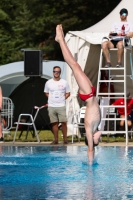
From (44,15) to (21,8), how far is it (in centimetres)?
182

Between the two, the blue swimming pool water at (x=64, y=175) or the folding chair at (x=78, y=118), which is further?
the folding chair at (x=78, y=118)

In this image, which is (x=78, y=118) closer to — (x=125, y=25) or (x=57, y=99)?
(x=57, y=99)

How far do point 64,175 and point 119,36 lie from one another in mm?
7547

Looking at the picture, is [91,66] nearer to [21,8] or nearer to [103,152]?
[103,152]

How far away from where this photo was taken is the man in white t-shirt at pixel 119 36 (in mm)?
15883

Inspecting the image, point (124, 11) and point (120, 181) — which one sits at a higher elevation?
point (124, 11)

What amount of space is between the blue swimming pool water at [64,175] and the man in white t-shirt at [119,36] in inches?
135

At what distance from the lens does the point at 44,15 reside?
51844 millimetres

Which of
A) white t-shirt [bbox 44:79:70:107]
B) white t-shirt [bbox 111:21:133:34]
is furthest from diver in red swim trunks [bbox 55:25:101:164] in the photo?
→ white t-shirt [bbox 111:21:133:34]

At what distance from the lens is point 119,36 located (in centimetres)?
1584

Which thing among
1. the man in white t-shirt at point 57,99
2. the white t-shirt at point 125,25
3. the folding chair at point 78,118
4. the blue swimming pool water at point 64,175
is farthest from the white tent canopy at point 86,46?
the blue swimming pool water at point 64,175

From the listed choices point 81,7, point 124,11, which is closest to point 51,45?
point 81,7

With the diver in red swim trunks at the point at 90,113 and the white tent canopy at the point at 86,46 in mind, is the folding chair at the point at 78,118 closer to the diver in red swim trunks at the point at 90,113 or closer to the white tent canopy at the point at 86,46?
the white tent canopy at the point at 86,46

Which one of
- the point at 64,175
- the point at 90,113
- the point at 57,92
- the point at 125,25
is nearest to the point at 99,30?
the point at 125,25
